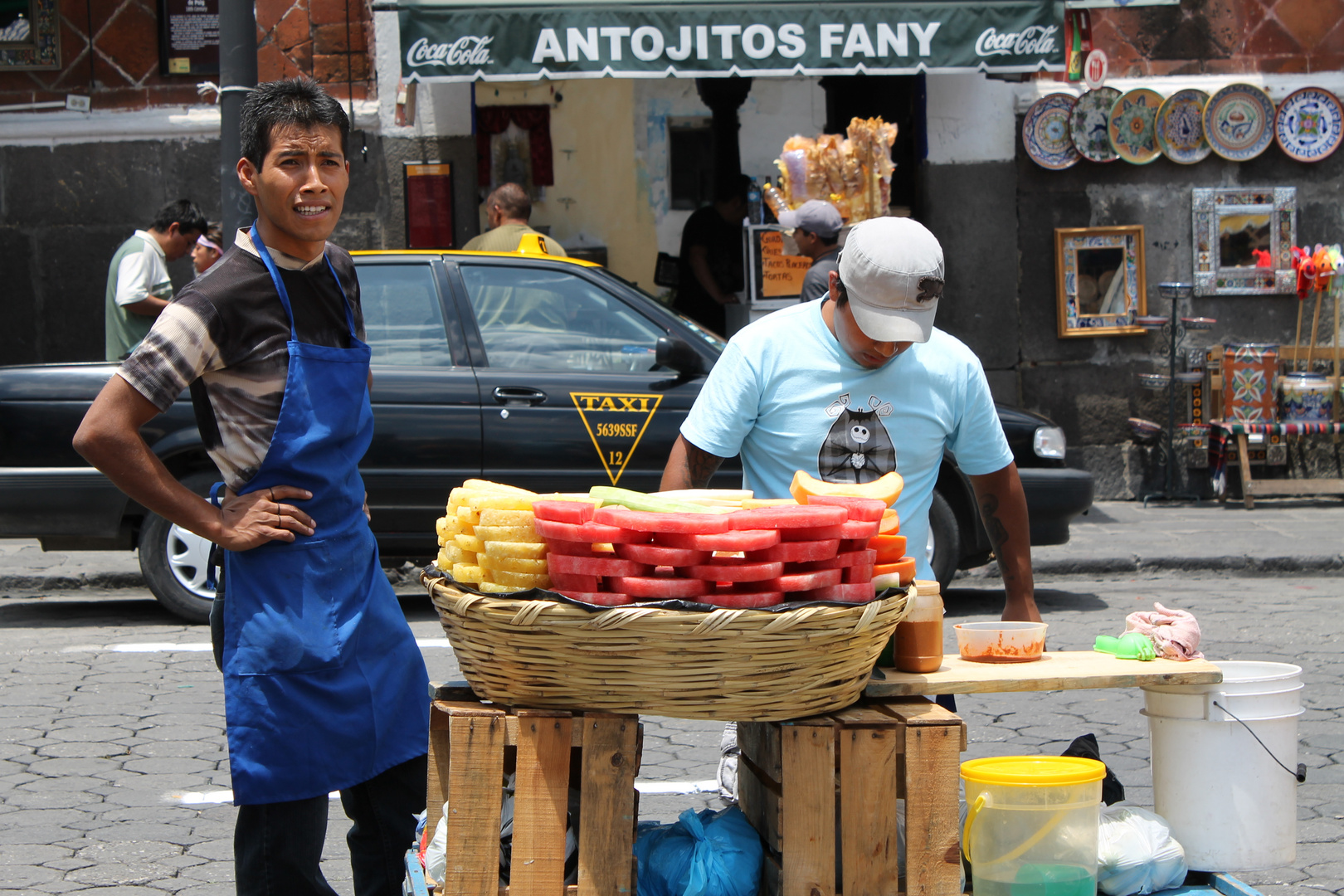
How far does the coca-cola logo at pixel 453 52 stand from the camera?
29.7 ft

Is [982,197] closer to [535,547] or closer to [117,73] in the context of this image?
[117,73]

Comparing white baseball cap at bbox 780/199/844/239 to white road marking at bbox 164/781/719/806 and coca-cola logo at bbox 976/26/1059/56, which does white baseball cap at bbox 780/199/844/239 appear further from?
white road marking at bbox 164/781/719/806

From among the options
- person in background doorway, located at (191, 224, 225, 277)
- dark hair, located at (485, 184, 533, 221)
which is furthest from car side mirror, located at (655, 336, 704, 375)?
person in background doorway, located at (191, 224, 225, 277)

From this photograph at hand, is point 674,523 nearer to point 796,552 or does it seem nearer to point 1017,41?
point 796,552

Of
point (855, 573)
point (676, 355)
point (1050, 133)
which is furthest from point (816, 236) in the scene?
point (855, 573)

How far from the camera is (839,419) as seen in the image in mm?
3102

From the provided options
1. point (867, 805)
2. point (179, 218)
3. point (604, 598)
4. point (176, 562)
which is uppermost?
point (179, 218)

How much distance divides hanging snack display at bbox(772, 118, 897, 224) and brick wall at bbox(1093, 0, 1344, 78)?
340 cm

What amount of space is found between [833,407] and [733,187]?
8137 mm

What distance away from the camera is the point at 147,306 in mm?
8266

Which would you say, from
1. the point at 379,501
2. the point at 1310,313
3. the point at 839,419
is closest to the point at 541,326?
the point at 379,501

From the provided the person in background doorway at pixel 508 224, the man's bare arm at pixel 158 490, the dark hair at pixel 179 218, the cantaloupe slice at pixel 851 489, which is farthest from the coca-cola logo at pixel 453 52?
the cantaloupe slice at pixel 851 489

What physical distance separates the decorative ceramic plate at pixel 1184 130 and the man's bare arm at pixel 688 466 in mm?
8621

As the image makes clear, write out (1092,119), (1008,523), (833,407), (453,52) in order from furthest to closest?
(1092,119), (453,52), (1008,523), (833,407)
